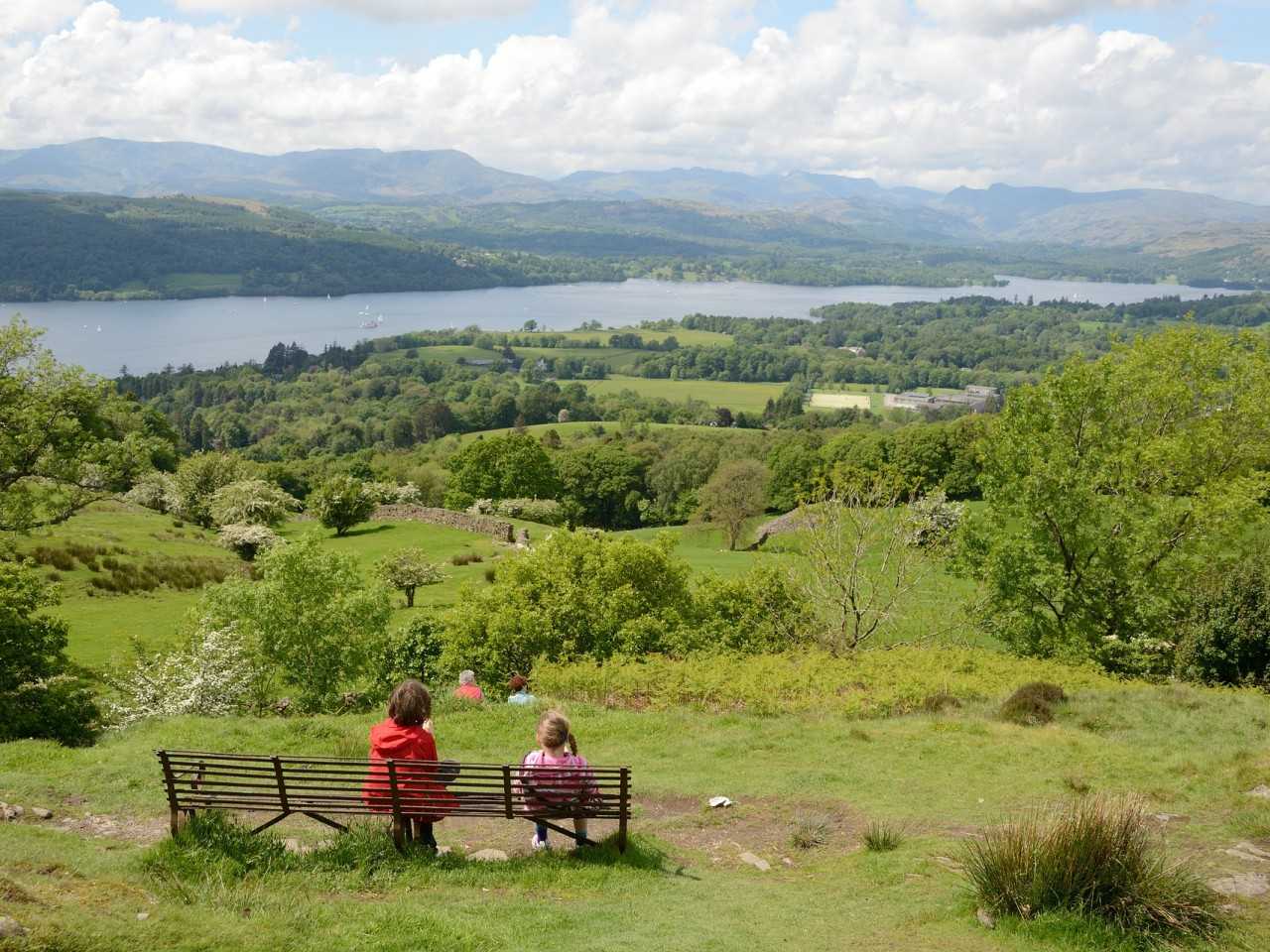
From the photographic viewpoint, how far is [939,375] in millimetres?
173000

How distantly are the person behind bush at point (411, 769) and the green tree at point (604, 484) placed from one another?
217ft

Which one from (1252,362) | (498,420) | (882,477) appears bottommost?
(498,420)

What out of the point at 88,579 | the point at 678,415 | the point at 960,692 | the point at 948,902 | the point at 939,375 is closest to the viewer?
the point at 948,902

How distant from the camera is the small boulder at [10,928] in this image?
6512 mm

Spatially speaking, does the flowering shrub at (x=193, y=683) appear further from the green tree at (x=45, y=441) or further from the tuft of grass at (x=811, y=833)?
the tuft of grass at (x=811, y=833)

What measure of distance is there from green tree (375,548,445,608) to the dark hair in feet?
74.6

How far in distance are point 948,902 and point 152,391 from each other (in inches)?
6073

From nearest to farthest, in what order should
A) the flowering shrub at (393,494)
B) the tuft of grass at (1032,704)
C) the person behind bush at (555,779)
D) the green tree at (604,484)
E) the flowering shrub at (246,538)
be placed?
the person behind bush at (555,779) → the tuft of grass at (1032,704) → the flowering shrub at (246,538) → the flowering shrub at (393,494) → the green tree at (604,484)

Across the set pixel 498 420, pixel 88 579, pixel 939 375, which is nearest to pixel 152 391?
pixel 498 420

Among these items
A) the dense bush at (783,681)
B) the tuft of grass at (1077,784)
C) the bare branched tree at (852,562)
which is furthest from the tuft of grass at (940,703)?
the tuft of grass at (1077,784)

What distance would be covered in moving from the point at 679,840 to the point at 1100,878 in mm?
5004

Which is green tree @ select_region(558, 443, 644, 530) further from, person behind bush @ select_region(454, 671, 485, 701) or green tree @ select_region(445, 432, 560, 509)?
person behind bush @ select_region(454, 671, 485, 701)

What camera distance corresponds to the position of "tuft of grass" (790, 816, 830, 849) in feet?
37.0

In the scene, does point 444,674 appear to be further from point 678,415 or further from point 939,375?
point 939,375
